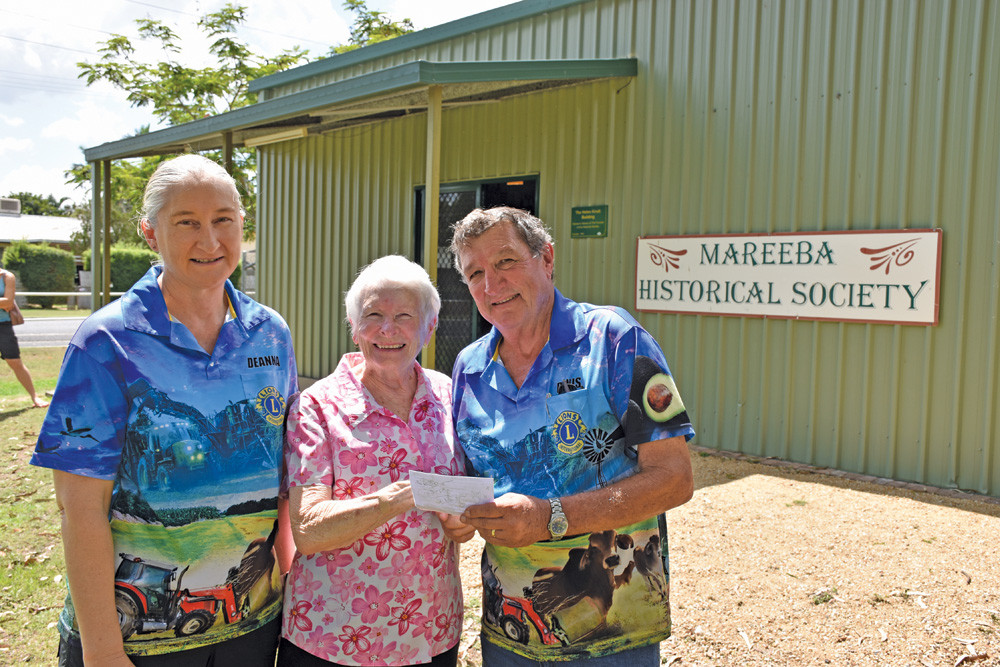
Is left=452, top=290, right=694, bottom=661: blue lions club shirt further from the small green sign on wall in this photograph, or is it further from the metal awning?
the small green sign on wall

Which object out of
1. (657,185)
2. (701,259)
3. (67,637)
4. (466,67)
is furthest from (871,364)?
(67,637)

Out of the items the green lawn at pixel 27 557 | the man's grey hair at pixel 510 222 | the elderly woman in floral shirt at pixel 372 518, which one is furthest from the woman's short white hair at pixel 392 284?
the green lawn at pixel 27 557

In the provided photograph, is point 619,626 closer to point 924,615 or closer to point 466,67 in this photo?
point 924,615

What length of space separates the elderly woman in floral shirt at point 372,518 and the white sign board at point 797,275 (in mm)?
5166

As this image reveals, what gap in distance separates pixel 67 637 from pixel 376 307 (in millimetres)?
1134

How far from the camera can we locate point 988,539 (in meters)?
4.65

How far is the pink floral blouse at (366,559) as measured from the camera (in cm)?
199

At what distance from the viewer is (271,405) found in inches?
79.0

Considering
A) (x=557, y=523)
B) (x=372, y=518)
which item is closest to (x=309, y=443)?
(x=372, y=518)

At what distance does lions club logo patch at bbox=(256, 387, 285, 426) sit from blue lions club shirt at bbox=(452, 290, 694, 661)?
548 millimetres

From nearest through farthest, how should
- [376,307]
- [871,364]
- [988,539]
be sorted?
1. [376,307]
2. [988,539]
3. [871,364]

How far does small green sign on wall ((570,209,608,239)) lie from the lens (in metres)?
7.91

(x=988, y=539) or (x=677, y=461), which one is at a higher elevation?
(x=677, y=461)

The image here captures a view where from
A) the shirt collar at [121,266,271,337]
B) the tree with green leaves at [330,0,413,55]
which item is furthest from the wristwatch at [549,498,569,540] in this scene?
the tree with green leaves at [330,0,413,55]
